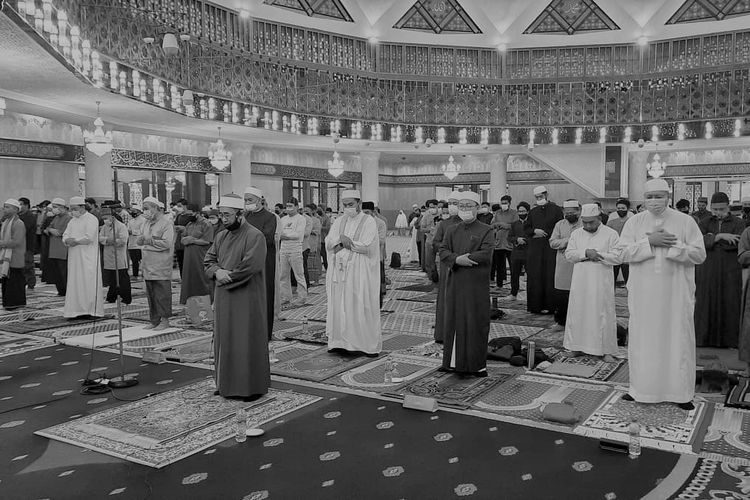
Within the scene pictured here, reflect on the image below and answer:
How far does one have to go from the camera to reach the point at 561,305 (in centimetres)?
639

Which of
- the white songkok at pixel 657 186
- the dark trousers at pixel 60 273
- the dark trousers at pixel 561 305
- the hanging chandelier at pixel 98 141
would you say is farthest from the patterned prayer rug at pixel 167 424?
the hanging chandelier at pixel 98 141

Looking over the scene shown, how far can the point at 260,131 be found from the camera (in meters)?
14.4

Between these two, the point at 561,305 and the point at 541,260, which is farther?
the point at 541,260

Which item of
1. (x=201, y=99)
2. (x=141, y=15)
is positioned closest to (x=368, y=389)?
(x=141, y=15)

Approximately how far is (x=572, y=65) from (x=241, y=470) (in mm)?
14910

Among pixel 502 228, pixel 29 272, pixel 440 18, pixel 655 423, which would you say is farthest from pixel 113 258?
pixel 440 18

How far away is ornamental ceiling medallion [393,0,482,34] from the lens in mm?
15633

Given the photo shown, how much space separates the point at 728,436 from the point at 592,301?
1.92m

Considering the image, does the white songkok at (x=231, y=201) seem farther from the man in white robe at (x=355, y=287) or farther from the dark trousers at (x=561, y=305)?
the dark trousers at (x=561, y=305)

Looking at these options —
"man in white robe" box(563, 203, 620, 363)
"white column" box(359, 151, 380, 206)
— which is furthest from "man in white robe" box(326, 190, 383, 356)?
"white column" box(359, 151, 380, 206)

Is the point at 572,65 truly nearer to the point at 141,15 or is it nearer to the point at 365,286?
the point at 141,15

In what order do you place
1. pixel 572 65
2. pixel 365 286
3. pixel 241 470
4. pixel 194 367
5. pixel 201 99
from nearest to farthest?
pixel 241 470, pixel 194 367, pixel 365 286, pixel 201 99, pixel 572 65

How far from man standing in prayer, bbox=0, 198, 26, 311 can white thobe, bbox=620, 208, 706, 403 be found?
23.0 ft

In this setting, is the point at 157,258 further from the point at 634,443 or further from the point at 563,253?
the point at 634,443
